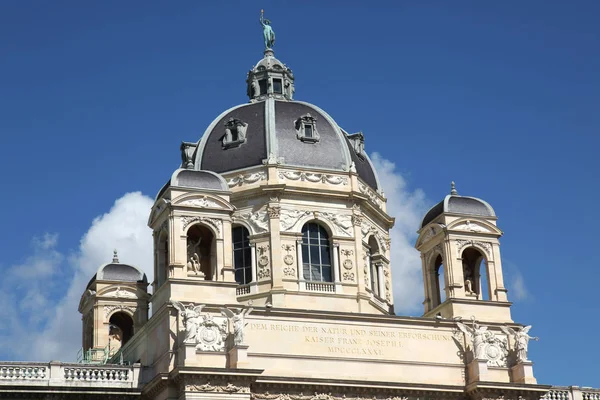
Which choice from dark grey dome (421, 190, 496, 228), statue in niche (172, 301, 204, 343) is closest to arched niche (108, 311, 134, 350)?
statue in niche (172, 301, 204, 343)

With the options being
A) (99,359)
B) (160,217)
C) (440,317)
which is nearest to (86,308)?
(99,359)

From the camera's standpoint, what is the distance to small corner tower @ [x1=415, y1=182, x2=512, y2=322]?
1998 inches

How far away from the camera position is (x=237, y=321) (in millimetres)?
45062

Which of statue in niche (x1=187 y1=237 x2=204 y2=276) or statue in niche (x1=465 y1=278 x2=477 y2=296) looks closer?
statue in niche (x1=187 y1=237 x2=204 y2=276)

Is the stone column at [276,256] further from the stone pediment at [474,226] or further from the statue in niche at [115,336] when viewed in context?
the statue in niche at [115,336]

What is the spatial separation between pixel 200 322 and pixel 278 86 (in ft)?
62.9

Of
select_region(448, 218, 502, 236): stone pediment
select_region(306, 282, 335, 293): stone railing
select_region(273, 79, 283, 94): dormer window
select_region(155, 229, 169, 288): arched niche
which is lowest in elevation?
select_region(306, 282, 335, 293): stone railing

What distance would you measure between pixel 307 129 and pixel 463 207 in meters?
9.08

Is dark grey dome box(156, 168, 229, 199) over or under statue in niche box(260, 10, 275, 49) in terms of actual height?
under

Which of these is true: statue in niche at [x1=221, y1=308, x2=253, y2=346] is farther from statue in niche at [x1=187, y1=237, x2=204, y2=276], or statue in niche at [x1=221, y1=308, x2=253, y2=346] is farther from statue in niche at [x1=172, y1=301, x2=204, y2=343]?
statue in niche at [x1=187, y1=237, x2=204, y2=276]

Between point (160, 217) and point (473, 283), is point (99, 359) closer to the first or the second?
point (160, 217)

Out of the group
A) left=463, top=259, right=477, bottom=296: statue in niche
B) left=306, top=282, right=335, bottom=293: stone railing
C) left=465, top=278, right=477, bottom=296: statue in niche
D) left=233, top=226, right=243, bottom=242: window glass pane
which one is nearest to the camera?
left=306, top=282, right=335, bottom=293: stone railing

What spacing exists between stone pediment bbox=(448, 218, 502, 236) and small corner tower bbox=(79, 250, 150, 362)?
15.8 m

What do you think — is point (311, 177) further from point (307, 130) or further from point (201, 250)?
point (201, 250)
